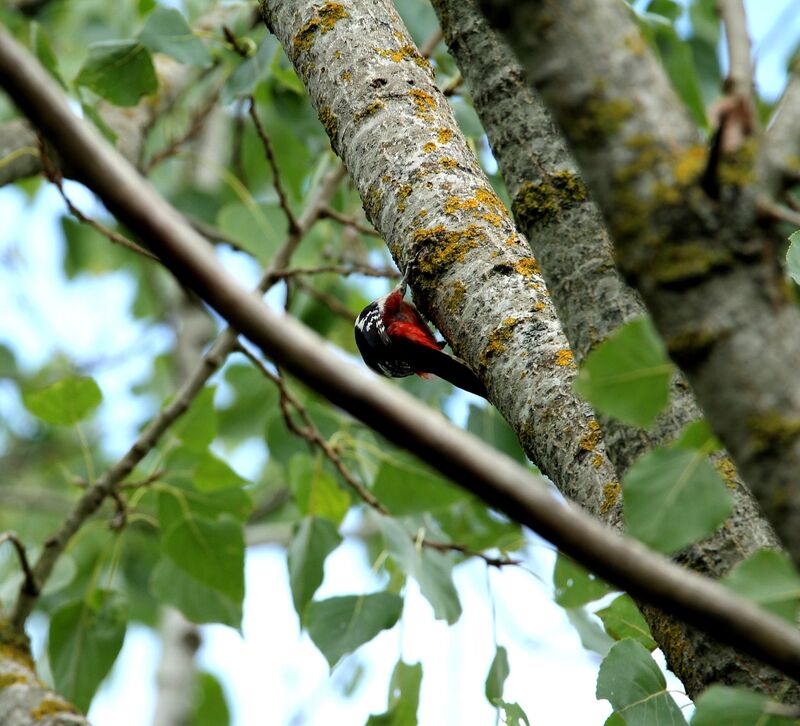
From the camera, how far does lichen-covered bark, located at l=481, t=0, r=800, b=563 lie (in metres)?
0.76

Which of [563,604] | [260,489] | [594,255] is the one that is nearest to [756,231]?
[594,255]

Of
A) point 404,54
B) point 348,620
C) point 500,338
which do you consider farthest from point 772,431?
point 348,620

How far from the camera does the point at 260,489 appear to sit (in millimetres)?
6434

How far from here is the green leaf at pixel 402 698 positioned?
230cm

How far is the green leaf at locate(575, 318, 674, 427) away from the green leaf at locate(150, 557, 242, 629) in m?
1.93

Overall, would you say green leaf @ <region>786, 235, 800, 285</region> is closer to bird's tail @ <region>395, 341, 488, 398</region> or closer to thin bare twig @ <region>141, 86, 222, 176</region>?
bird's tail @ <region>395, 341, 488, 398</region>

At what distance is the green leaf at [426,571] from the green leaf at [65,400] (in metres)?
0.93

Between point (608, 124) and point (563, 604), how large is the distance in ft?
5.87

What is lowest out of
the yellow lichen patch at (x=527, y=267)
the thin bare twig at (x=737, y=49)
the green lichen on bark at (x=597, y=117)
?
the yellow lichen patch at (x=527, y=267)

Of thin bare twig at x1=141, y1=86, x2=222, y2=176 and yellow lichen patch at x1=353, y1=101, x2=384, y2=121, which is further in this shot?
thin bare twig at x1=141, y1=86, x2=222, y2=176

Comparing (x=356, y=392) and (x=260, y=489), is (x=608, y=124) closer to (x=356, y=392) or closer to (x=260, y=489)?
(x=356, y=392)

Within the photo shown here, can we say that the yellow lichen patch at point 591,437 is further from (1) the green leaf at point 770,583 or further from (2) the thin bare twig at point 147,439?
(2) the thin bare twig at point 147,439

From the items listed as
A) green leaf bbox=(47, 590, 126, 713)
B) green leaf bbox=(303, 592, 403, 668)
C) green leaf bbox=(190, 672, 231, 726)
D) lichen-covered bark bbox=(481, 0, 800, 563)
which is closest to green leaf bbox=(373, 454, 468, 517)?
green leaf bbox=(303, 592, 403, 668)

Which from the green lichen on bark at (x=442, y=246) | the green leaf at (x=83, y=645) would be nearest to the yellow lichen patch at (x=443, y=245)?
the green lichen on bark at (x=442, y=246)
